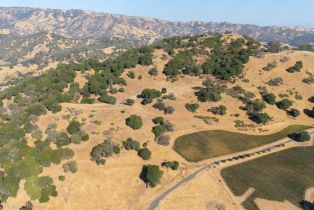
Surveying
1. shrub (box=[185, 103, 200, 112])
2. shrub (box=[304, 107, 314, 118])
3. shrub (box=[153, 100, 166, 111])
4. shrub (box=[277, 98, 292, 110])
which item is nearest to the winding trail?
shrub (box=[304, 107, 314, 118])

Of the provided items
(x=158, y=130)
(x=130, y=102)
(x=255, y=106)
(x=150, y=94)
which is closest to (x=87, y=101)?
(x=130, y=102)

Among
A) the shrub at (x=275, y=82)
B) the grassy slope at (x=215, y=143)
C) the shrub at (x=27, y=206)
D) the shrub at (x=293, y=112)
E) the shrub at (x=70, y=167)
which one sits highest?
the shrub at (x=275, y=82)

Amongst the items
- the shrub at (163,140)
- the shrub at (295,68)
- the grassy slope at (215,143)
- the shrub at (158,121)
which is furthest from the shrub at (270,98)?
the shrub at (163,140)

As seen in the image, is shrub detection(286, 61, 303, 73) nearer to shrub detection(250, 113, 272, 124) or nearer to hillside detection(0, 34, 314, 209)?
hillside detection(0, 34, 314, 209)

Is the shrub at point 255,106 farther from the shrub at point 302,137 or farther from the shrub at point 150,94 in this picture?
the shrub at point 150,94

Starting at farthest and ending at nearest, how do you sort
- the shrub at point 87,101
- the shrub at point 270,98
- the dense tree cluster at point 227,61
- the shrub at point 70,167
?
1. the dense tree cluster at point 227,61
2. the shrub at point 270,98
3. the shrub at point 87,101
4. the shrub at point 70,167
